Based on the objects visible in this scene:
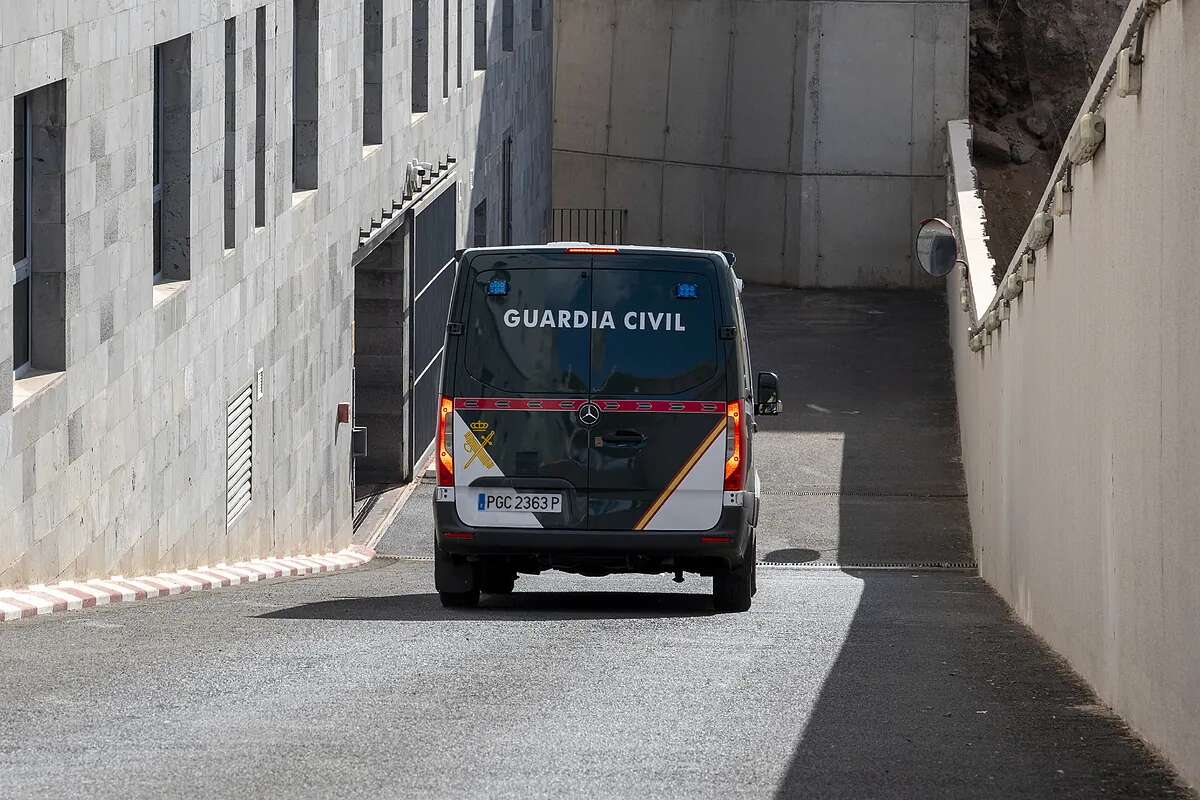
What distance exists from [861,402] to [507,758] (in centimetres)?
2395

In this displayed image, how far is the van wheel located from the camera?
13617 millimetres

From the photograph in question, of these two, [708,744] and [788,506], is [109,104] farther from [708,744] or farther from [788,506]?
[788,506]

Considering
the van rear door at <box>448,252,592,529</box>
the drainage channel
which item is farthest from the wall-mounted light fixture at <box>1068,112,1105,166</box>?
the drainage channel

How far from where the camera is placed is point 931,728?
304 inches

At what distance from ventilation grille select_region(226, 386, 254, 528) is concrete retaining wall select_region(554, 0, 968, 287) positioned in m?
22.6

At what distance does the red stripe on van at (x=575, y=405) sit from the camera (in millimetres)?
12273

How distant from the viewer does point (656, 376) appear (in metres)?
12.3

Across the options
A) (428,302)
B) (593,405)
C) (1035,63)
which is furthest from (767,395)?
(1035,63)

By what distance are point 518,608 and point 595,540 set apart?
3.37 feet

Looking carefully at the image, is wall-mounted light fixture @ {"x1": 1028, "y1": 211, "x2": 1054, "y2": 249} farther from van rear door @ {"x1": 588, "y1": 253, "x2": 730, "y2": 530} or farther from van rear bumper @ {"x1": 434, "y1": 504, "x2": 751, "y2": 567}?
van rear bumper @ {"x1": 434, "y1": 504, "x2": 751, "y2": 567}

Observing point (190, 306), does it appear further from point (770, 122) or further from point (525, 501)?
point (770, 122)

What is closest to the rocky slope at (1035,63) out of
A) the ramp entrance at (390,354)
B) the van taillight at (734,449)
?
the ramp entrance at (390,354)

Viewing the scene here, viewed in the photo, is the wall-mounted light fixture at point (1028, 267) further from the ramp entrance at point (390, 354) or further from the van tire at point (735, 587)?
the ramp entrance at point (390, 354)

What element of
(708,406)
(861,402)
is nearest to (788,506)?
(861,402)
